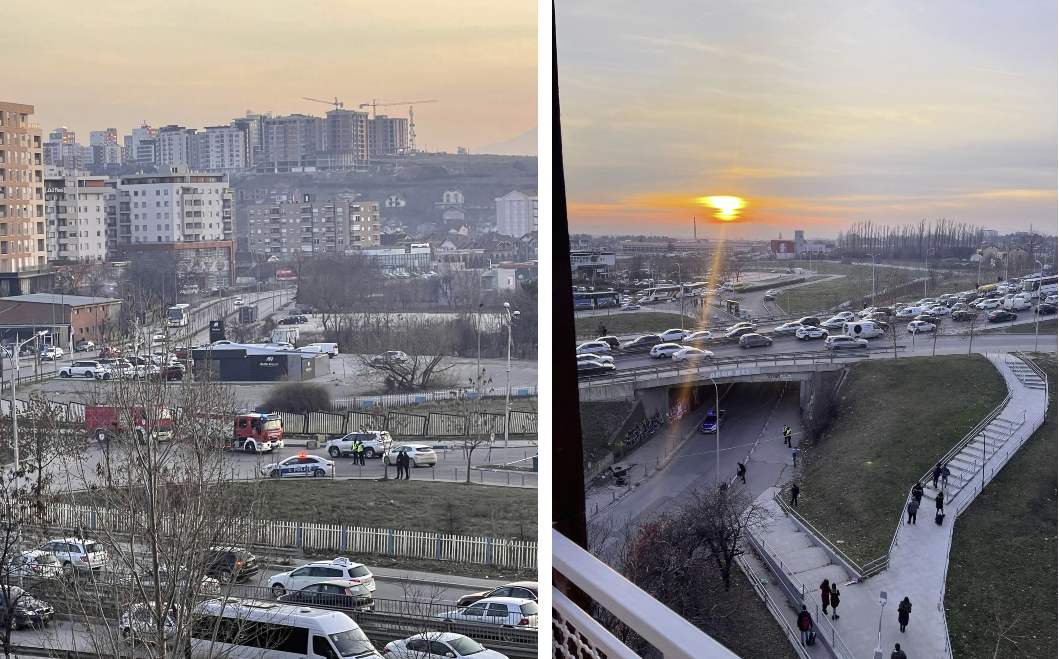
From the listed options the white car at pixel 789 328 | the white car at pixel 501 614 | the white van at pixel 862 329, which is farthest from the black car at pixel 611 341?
the white car at pixel 501 614

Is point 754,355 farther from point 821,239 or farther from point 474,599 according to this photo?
point 474,599

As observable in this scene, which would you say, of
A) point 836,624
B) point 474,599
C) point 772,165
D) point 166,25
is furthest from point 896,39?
point 166,25

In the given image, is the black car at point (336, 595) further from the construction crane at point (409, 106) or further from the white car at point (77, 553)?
the construction crane at point (409, 106)

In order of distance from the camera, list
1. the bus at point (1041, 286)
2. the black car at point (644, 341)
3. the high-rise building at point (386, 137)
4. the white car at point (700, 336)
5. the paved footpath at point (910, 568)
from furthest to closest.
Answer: the high-rise building at point (386, 137)
the black car at point (644, 341)
the white car at point (700, 336)
the paved footpath at point (910, 568)
the bus at point (1041, 286)

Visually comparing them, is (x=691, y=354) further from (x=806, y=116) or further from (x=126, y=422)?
(x=126, y=422)

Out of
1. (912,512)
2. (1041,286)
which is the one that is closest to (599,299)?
(912,512)

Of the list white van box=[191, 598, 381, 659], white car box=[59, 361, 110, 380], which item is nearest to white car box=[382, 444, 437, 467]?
white van box=[191, 598, 381, 659]
